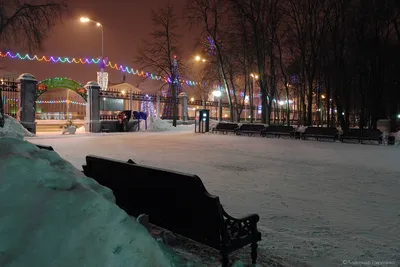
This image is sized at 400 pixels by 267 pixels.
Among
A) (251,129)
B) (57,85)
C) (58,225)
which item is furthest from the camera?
(57,85)

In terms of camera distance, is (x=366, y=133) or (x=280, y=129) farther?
(x=280, y=129)

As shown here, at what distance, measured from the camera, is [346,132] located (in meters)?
20.1

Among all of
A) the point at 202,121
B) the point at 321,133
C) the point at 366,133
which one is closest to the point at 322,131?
the point at 321,133

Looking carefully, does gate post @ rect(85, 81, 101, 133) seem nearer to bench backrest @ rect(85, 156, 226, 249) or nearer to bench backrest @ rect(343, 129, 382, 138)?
bench backrest @ rect(343, 129, 382, 138)

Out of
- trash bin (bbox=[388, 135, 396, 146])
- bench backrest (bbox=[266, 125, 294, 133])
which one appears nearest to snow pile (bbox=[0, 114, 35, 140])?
bench backrest (bbox=[266, 125, 294, 133])

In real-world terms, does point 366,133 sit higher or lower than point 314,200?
higher

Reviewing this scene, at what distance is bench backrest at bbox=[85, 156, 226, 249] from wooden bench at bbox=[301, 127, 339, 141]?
18.2 metres

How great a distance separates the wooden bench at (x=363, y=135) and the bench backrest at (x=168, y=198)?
1762 centimetres

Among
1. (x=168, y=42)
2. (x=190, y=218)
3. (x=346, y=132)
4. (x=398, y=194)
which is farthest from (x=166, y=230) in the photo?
(x=168, y=42)

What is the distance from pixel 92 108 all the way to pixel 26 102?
18.6ft

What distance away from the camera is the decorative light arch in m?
24.1

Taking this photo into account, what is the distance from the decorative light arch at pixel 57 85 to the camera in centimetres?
2411

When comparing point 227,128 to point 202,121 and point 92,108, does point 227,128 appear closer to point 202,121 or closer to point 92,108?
point 202,121

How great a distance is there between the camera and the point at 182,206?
3871 mm
